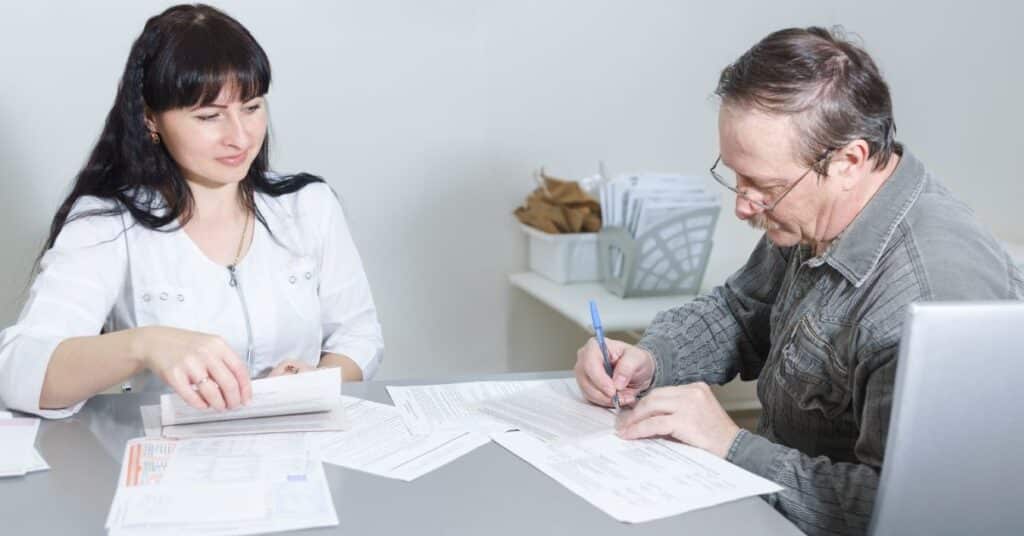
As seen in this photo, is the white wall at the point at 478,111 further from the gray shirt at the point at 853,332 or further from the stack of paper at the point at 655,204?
the gray shirt at the point at 853,332

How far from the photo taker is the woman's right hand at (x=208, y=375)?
1.28 meters

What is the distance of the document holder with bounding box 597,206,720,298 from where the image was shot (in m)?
2.44

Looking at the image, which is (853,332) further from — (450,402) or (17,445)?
(17,445)

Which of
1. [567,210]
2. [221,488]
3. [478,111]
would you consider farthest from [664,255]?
[221,488]

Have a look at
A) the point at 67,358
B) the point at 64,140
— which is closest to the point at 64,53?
the point at 64,140

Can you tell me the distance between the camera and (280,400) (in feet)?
4.39

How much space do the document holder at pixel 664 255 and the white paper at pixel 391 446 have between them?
3.70ft

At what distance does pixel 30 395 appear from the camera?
1410 mm

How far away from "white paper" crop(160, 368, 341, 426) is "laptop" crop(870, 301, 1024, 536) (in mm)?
653

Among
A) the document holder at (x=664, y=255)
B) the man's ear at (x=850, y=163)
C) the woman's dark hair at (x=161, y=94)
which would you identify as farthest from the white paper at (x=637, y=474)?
the document holder at (x=664, y=255)

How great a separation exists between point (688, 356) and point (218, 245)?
2.65ft

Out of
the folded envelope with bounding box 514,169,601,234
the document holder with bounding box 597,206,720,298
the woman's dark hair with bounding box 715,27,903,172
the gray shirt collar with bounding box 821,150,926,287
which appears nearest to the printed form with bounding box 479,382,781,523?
the gray shirt collar with bounding box 821,150,926,287

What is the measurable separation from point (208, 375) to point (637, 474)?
1.71 feet

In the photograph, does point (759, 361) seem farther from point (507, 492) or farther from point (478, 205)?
point (478, 205)
